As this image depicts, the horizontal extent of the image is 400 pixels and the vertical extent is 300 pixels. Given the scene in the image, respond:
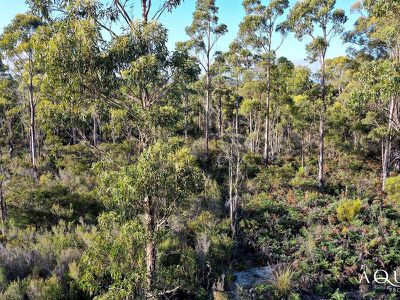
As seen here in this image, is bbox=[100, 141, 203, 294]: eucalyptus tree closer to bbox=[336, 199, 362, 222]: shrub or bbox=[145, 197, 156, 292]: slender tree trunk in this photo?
bbox=[145, 197, 156, 292]: slender tree trunk

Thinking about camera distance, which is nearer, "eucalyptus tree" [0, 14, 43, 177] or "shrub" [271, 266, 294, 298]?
"shrub" [271, 266, 294, 298]

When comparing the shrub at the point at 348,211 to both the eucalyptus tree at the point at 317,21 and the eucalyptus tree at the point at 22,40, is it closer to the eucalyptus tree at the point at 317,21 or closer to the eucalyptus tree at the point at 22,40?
the eucalyptus tree at the point at 317,21

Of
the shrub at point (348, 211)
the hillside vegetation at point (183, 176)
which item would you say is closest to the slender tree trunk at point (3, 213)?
the hillside vegetation at point (183, 176)

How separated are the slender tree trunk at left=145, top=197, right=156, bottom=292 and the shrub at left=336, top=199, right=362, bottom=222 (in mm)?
10864

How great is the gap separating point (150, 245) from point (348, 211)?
11286mm

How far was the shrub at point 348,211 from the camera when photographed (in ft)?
47.0

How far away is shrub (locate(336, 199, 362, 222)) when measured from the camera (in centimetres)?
1433

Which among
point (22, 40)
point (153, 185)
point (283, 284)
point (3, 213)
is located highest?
point (22, 40)

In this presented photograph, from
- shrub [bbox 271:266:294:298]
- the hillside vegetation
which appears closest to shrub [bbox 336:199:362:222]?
the hillside vegetation

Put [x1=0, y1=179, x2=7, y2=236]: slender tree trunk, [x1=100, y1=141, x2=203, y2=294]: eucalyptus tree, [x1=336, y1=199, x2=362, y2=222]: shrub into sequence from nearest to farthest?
1. [x1=100, y1=141, x2=203, y2=294]: eucalyptus tree
2. [x1=0, y1=179, x2=7, y2=236]: slender tree trunk
3. [x1=336, y1=199, x2=362, y2=222]: shrub

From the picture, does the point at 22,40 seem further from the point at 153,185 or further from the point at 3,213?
the point at 153,185

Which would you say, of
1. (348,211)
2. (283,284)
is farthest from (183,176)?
(348,211)

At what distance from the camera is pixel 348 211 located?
1447 centimetres

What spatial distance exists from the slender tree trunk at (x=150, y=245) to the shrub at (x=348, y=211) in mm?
10864
